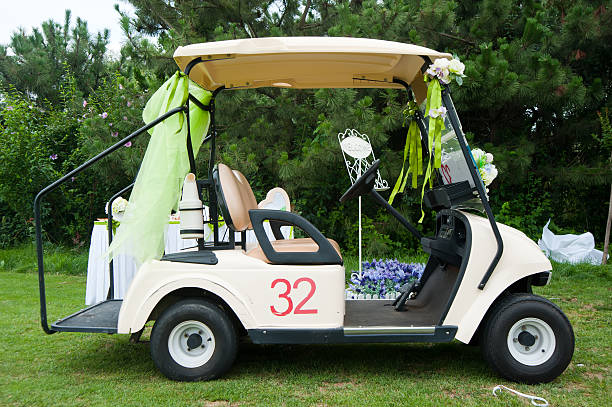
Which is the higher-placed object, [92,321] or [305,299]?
[305,299]

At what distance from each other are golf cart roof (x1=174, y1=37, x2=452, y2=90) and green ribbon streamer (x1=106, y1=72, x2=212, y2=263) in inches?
9.3

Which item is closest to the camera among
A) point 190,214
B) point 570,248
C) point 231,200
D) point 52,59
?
point 190,214

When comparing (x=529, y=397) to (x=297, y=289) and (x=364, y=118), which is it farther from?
(x=364, y=118)

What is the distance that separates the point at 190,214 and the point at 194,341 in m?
0.70

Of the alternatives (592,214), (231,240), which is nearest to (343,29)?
(231,240)

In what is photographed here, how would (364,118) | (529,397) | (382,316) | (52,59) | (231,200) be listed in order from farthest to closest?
(52,59)
(364,118)
(382,316)
(231,200)
(529,397)

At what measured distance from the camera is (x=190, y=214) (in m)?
3.10

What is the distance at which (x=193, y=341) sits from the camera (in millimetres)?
3006

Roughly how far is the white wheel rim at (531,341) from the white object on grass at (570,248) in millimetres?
4465

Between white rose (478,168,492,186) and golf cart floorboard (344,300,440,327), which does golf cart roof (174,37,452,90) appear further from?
golf cart floorboard (344,300,440,327)

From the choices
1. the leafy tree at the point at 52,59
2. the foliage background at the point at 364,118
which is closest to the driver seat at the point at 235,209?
the foliage background at the point at 364,118

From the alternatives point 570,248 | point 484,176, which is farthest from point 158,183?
point 570,248

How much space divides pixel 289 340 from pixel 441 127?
4.68 ft

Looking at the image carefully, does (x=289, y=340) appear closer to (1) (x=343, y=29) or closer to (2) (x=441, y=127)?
(2) (x=441, y=127)
